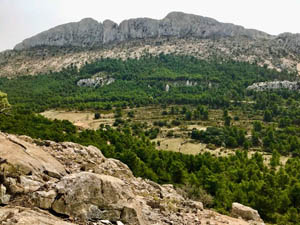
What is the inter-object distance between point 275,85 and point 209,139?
362 feet

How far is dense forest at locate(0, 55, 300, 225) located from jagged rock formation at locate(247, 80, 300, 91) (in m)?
8.46

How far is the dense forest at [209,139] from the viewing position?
143ft

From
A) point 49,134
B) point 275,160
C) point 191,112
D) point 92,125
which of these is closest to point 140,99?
point 191,112

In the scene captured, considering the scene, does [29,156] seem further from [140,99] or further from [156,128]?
[140,99]

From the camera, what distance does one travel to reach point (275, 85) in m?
192

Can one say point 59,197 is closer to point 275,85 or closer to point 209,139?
point 209,139

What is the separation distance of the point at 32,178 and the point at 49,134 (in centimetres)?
3756

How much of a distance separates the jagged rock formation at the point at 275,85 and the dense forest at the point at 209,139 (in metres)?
8.46

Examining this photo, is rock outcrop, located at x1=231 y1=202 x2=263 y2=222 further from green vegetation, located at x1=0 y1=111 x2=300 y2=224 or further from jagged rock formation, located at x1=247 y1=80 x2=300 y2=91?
jagged rock formation, located at x1=247 y1=80 x2=300 y2=91

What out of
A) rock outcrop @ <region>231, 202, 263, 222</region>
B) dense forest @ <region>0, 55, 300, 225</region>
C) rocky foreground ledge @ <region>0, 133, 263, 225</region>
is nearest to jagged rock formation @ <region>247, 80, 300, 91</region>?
dense forest @ <region>0, 55, 300, 225</region>

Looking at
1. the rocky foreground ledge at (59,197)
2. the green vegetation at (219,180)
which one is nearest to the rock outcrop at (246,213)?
the green vegetation at (219,180)

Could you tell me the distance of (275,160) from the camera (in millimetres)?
75500

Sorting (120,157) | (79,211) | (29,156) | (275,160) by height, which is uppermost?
(29,156)

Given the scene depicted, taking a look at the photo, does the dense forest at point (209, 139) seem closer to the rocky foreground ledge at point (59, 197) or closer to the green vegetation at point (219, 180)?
the green vegetation at point (219, 180)
